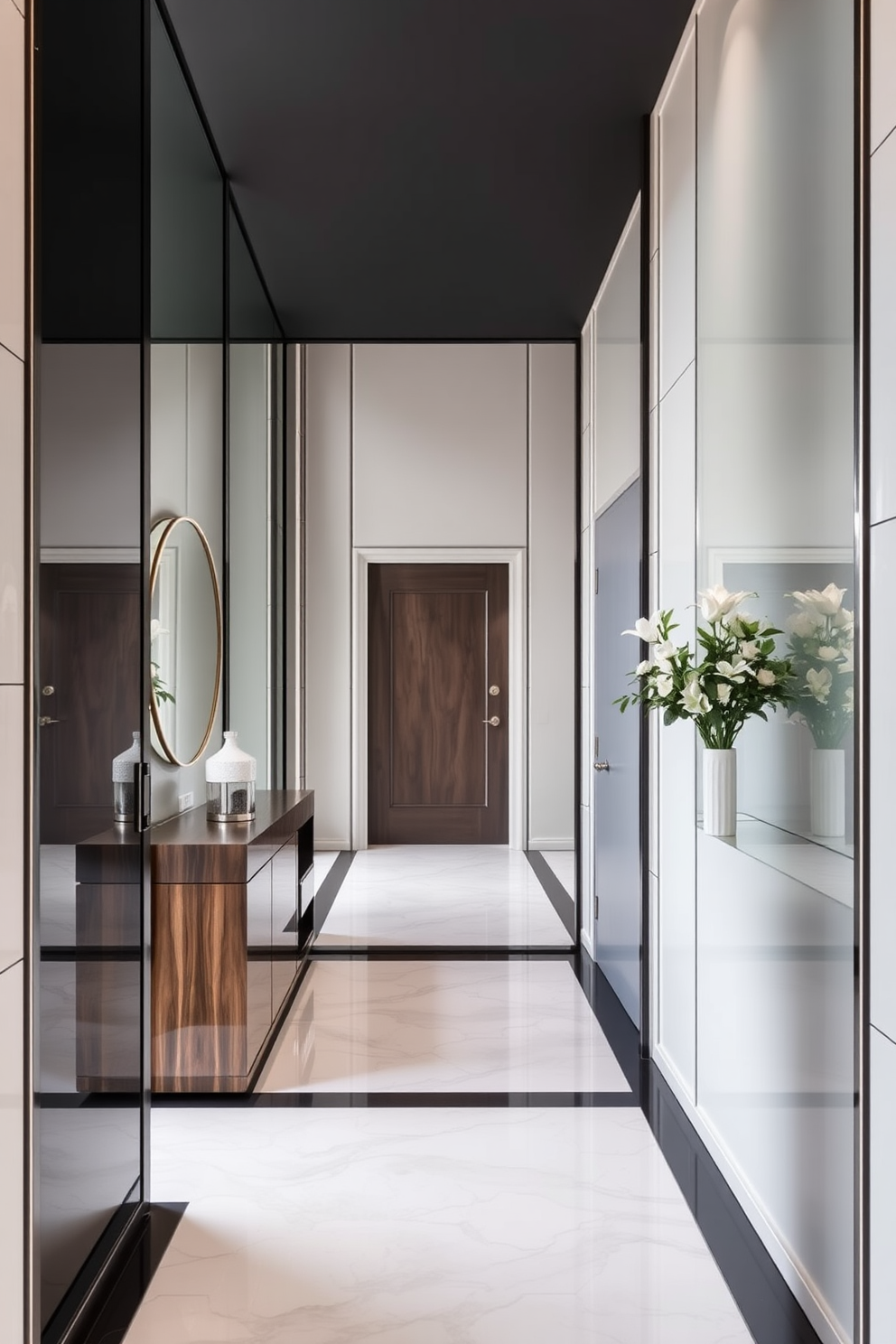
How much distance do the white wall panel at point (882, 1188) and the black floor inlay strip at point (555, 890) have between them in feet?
10.3

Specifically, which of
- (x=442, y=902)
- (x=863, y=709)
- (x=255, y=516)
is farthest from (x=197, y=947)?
(x=442, y=902)

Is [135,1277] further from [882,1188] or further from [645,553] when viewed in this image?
[645,553]

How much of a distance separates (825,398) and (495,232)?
234cm

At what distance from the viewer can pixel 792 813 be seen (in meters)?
1.89

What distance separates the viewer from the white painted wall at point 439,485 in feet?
22.7

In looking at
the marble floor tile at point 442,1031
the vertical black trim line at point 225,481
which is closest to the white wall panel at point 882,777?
the marble floor tile at point 442,1031

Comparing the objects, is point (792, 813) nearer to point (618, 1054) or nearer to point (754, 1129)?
point (754, 1129)

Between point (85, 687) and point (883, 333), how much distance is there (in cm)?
148

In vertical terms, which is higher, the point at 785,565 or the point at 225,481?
the point at 225,481

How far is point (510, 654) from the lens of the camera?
704 cm

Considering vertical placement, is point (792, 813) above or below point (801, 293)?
below

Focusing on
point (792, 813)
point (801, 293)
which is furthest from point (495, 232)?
point (792, 813)

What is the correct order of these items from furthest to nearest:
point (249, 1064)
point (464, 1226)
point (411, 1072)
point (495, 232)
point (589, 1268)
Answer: point (495, 232)
point (411, 1072)
point (249, 1064)
point (464, 1226)
point (589, 1268)

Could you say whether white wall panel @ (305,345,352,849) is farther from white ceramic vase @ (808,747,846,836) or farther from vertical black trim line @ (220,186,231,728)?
white ceramic vase @ (808,747,846,836)
